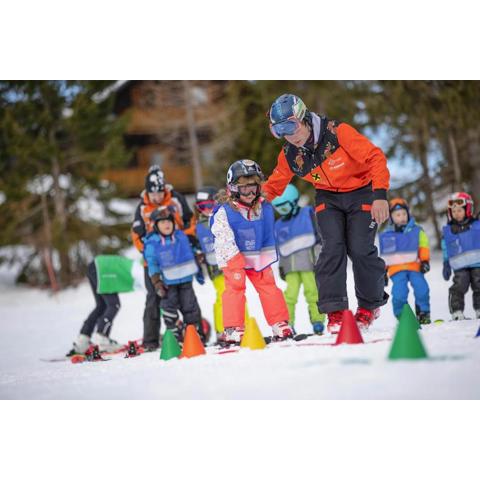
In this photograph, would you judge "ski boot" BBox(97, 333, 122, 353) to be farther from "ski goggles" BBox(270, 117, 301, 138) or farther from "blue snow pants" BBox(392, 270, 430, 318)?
"ski goggles" BBox(270, 117, 301, 138)

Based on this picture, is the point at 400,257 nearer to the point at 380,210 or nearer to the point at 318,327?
the point at 318,327

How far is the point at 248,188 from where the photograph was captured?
169 inches

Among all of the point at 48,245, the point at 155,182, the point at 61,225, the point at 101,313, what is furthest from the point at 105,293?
the point at 48,245

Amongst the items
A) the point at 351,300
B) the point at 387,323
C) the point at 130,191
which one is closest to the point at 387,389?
the point at 351,300

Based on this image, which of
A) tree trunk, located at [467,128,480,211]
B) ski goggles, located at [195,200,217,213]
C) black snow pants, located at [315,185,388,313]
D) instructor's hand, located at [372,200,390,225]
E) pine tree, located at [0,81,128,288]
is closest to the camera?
instructor's hand, located at [372,200,390,225]

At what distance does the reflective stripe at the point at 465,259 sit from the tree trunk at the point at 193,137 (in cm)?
540

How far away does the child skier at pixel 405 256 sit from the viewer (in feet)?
19.0

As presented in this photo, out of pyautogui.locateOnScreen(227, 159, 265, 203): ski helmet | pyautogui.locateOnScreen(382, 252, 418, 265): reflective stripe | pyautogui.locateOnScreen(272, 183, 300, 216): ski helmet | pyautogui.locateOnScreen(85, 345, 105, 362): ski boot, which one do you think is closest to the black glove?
pyautogui.locateOnScreen(382, 252, 418, 265): reflective stripe

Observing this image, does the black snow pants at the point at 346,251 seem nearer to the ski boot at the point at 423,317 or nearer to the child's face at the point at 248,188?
the child's face at the point at 248,188

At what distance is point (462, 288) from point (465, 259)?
26 cm

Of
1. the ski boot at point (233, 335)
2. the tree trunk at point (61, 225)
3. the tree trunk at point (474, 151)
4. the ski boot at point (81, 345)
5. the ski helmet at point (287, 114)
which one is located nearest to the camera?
the ski helmet at point (287, 114)

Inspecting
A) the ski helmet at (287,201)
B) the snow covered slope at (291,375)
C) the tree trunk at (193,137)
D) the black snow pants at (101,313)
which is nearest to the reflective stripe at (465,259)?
the ski helmet at (287,201)

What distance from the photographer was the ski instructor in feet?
12.6

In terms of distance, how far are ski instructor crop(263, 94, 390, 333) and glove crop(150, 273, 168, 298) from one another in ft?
6.35
